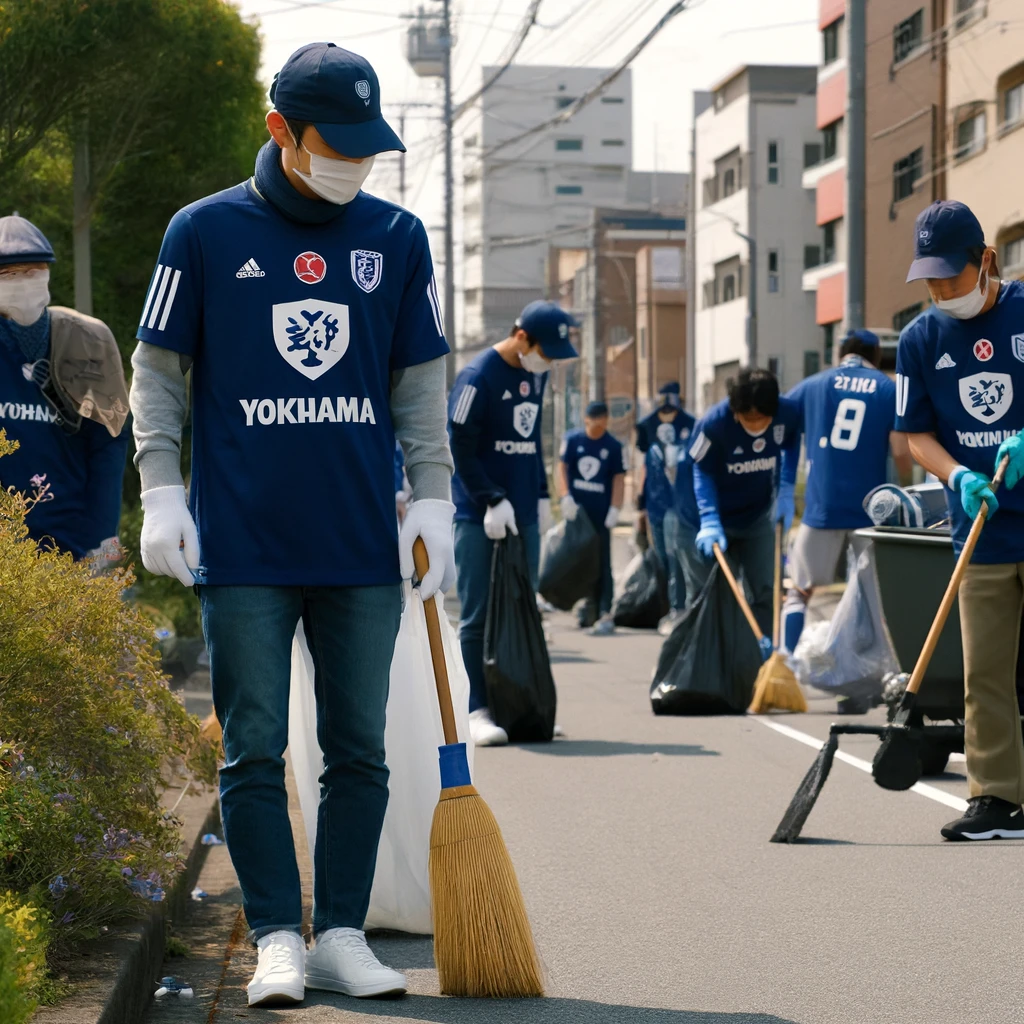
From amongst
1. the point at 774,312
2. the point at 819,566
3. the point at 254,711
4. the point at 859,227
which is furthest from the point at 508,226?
the point at 254,711

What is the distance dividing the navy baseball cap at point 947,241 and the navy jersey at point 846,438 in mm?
4480

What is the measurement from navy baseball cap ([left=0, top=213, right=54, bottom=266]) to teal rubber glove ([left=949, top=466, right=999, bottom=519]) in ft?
10.0

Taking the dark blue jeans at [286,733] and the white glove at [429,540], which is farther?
the white glove at [429,540]

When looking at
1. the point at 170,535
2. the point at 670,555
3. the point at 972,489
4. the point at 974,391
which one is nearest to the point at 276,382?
the point at 170,535

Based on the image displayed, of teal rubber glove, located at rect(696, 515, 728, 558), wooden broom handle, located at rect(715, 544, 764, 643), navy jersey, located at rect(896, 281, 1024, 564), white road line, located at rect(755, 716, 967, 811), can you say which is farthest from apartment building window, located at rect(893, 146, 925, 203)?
navy jersey, located at rect(896, 281, 1024, 564)

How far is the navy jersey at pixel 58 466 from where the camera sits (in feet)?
19.2

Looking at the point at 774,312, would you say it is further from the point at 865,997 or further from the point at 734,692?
the point at 865,997

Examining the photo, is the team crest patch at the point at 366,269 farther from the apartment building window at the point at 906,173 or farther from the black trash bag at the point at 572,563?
the apartment building window at the point at 906,173

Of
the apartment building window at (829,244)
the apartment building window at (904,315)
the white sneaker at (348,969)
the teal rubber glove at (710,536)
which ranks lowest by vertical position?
the white sneaker at (348,969)

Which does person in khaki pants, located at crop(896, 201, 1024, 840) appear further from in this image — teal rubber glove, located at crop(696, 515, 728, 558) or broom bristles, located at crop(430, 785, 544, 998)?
teal rubber glove, located at crop(696, 515, 728, 558)

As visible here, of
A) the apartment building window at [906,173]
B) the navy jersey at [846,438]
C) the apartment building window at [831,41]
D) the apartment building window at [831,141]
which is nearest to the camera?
the navy jersey at [846,438]

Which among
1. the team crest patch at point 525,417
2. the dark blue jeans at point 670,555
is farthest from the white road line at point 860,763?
the dark blue jeans at point 670,555

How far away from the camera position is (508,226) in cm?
10506

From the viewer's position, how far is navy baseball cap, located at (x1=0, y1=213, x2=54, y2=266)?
5887 millimetres
